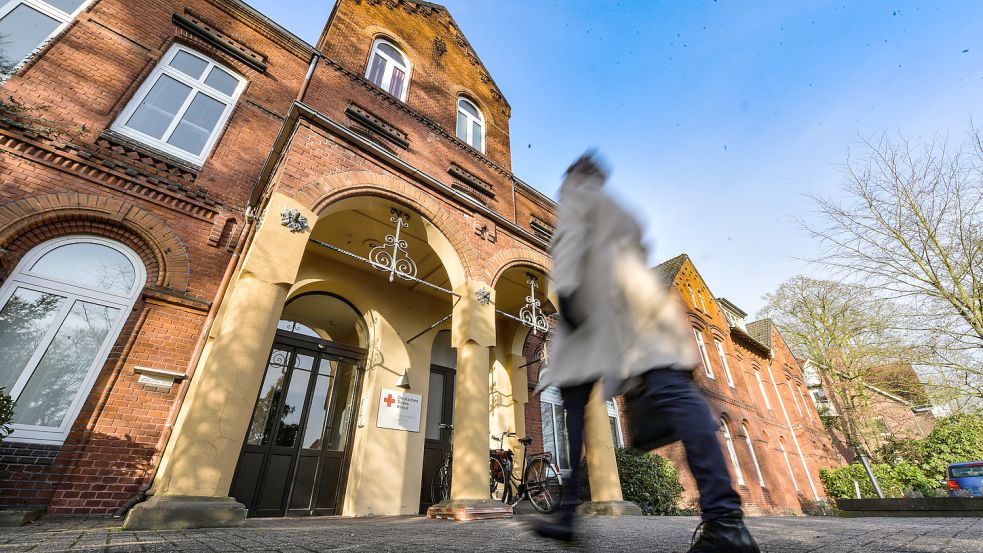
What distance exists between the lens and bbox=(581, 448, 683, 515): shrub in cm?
929

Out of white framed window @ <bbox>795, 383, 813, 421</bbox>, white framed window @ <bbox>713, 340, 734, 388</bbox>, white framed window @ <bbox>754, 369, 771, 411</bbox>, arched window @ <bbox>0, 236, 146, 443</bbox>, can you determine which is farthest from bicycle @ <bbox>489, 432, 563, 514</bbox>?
white framed window @ <bbox>795, 383, 813, 421</bbox>

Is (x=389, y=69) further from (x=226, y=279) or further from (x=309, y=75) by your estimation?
(x=226, y=279)

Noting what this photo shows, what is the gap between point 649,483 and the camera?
9430 millimetres

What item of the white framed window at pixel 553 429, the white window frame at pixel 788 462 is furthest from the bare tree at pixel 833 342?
the white framed window at pixel 553 429

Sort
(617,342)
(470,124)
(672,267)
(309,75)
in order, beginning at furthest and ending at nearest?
1. (672,267)
2. (470,124)
3. (309,75)
4. (617,342)

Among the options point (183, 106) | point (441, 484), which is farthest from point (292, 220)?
point (441, 484)

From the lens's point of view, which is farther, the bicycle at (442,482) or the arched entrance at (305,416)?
the bicycle at (442,482)

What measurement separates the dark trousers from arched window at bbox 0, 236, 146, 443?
6225mm

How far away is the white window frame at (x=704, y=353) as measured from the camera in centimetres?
1547

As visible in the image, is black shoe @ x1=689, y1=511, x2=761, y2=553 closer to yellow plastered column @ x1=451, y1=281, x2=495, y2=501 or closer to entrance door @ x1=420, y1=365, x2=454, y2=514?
yellow plastered column @ x1=451, y1=281, x2=495, y2=501

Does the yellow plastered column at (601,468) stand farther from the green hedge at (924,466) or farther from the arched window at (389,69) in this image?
the green hedge at (924,466)

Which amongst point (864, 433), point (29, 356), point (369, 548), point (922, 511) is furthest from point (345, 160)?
point (864, 433)

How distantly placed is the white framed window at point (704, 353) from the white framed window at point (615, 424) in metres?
5.87

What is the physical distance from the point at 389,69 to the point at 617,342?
11443mm
